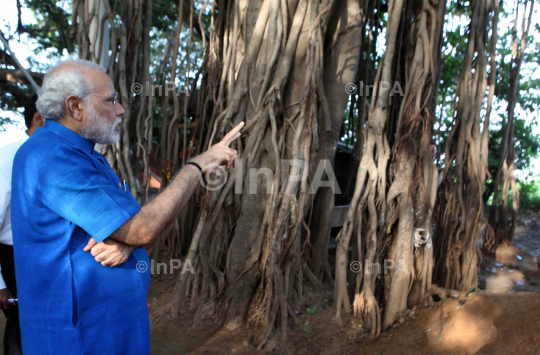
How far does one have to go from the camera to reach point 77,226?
Answer: 118 centimetres

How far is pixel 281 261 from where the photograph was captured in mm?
2758

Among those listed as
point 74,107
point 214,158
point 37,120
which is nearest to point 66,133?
point 74,107

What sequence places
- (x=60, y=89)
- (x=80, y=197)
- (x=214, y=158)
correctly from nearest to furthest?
1. (x=80, y=197)
2. (x=60, y=89)
3. (x=214, y=158)

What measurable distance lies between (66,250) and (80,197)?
178 millimetres

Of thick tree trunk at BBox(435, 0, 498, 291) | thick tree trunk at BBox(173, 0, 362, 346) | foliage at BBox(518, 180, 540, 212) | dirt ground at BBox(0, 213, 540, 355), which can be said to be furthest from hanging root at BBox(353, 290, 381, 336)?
foliage at BBox(518, 180, 540, 212)

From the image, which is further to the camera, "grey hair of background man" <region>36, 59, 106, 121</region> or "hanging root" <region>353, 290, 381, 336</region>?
"hanging root" <region>353, 290, 381, 336</region>

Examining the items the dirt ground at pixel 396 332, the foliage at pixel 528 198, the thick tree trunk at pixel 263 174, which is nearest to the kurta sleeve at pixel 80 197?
the thick tree trunk at pixel 263 174

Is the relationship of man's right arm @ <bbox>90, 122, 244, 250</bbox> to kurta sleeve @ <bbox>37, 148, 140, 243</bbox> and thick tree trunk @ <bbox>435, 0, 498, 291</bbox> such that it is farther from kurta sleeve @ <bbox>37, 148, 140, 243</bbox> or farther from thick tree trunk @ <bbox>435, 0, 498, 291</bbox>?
thick tree trunk @ <bbox>435, 0, 498, 291</bbox>

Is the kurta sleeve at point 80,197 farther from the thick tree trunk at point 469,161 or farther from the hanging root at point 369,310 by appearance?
the thick tree trunk at point 469,161

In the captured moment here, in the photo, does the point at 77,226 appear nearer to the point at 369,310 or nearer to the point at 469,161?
the point at 369,310

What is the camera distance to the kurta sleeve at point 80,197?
3.61ft

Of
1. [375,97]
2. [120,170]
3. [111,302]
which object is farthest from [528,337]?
[120,170]

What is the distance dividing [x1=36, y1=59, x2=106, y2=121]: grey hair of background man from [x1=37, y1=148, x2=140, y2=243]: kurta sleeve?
0.16 metres

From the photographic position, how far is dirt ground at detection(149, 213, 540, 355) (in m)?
2.15
